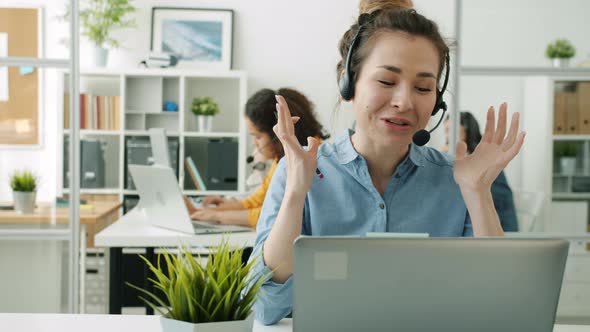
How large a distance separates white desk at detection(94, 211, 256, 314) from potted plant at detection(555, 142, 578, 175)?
3.97 ft

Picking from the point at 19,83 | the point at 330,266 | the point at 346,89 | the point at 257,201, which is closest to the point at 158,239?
the point at 257,201

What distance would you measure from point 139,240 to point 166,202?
0.18 m

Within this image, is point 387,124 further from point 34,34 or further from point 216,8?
point 216,8

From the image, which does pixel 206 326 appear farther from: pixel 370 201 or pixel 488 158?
pixel 488 158

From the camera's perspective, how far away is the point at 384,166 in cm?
155

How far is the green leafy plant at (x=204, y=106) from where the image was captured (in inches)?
215

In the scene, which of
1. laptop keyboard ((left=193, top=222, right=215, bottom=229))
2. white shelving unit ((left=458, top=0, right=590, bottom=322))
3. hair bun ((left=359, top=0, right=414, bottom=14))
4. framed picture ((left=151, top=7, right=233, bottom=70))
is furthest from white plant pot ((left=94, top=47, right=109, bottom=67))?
hair bun ((left=359, top=0, right=414, bottom=14))

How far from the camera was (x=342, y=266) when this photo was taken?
88 centimetres

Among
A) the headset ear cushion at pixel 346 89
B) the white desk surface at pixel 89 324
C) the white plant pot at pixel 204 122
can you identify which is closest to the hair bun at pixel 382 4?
the headset ear cushion at pixel 346 89

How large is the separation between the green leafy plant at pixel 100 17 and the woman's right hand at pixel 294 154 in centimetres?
430

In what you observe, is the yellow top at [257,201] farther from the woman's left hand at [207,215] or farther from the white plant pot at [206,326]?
the white plant pot at [206,326]

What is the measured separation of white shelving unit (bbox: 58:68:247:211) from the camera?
5406mm

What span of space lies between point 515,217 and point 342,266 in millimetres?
1860

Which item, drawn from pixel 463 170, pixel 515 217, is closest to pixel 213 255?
pixel 463 170
